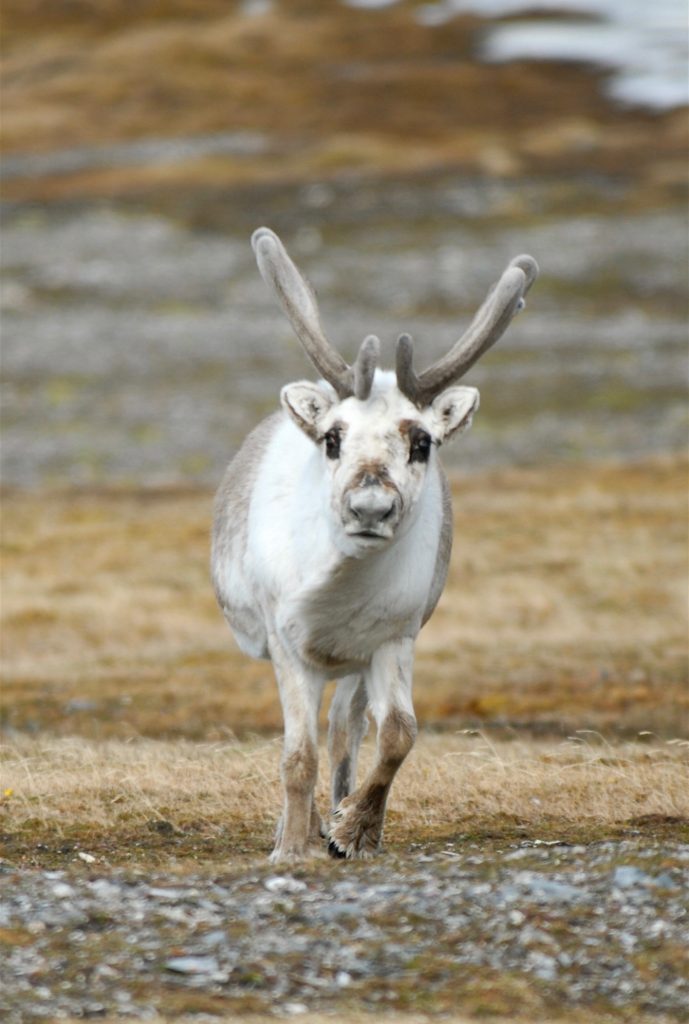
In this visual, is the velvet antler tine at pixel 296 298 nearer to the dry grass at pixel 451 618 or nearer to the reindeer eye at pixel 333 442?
the reindeer eye at pixel 333 442

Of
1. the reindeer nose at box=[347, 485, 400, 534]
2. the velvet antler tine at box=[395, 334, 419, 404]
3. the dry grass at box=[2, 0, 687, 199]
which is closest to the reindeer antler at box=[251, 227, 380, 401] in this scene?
the velvet antler tine at box=[395, 334, 419, 404]

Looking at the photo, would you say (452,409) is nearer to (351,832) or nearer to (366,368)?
(366,368)

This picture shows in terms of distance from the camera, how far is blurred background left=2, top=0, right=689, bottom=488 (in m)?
47.1

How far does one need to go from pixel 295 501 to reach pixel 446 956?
3.18m

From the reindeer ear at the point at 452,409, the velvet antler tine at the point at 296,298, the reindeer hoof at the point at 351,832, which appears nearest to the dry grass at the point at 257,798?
the reindeer hoof at the point at 351,832

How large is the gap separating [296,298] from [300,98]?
82.7m

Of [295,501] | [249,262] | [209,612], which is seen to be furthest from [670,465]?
[295,501]

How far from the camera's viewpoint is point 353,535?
932 centimetres

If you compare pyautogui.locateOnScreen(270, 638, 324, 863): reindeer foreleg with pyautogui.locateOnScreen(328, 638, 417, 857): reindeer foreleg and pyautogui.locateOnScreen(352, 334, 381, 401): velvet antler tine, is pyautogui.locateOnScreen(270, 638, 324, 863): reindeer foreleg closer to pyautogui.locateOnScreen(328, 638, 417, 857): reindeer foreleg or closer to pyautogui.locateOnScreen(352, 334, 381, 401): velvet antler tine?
pyautogui.locateOnScreen(328, 638, 417, 857): reindeer foreleg

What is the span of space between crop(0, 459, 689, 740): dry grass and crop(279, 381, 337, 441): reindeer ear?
7936 mm

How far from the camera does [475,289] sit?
195 feet

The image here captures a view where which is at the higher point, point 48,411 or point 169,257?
point 169,257

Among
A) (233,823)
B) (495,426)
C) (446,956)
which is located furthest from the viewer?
(495,426)

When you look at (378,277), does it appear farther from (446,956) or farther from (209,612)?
(446,956)
